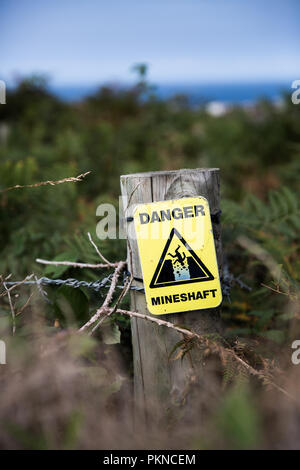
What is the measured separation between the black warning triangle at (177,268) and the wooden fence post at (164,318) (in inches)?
4.8

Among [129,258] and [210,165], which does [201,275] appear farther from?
[210,165]

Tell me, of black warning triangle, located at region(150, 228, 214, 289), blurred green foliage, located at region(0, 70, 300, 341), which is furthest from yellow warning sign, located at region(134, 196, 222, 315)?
A: blurred green foliage, located at region(0, 70, 300, 341)

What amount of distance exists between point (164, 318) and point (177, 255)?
266mm

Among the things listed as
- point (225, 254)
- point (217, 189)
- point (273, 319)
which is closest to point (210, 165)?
point (225, 254)

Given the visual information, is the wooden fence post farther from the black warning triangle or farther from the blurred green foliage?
the blurred green foliage

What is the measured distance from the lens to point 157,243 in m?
1.62

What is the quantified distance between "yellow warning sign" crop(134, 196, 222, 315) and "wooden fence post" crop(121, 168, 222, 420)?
2.2 inches

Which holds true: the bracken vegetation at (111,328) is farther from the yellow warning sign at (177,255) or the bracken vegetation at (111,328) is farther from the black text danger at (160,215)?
the black text danger at (160,215)

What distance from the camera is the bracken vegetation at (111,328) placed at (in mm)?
1041

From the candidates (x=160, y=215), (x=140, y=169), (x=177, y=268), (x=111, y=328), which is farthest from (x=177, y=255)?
(x=140, y=169)

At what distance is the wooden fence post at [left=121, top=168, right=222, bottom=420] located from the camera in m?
1.64

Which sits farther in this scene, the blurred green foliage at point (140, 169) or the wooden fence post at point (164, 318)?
the blurred green foliage at point (140, 169)

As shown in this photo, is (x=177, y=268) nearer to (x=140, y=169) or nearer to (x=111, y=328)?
(x=111, y=328)

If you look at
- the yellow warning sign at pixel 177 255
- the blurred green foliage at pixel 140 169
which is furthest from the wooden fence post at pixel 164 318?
the blurred green foliage at pixel 140 169
